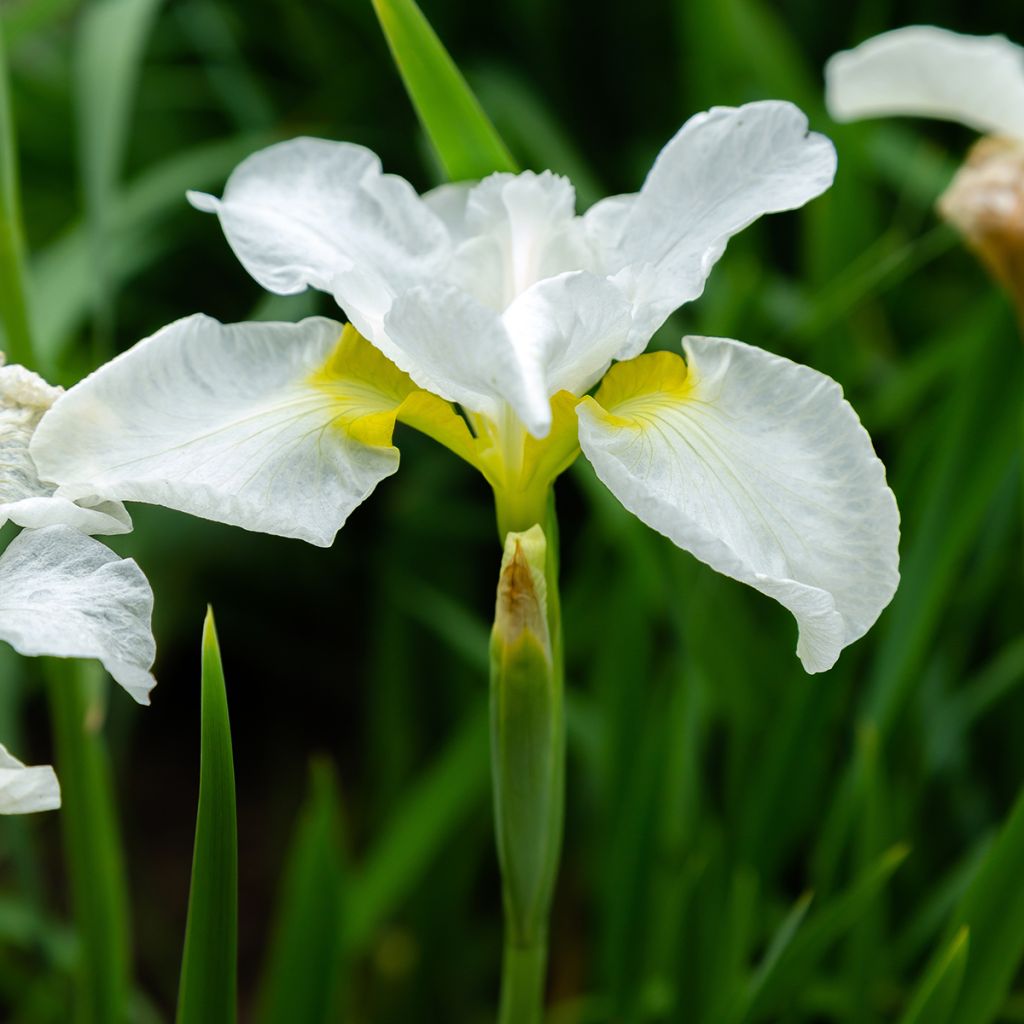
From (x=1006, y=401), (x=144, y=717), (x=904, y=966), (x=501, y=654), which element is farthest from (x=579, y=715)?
(x=144, y=717)

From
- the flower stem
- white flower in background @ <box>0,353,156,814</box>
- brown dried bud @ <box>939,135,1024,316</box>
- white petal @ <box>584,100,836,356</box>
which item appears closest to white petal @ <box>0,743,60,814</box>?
white flower in background @ <box>0,353,156,814</box>

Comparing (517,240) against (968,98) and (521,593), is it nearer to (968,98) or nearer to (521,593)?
(521,593)

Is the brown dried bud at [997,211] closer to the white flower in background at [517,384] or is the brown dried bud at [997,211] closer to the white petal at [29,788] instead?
the white flower in background at [517,384]

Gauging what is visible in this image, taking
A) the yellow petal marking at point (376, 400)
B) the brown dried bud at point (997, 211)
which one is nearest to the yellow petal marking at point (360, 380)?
the yellow petal marking at point (376, 400)

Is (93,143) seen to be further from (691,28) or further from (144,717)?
(144,717)

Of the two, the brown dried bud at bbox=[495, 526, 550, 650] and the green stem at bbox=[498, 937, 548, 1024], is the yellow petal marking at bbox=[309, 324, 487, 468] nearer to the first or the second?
the brown dried bud at bbox=[495, 526, 550, 650]

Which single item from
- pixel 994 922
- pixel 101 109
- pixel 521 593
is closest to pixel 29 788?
pixel 521 593

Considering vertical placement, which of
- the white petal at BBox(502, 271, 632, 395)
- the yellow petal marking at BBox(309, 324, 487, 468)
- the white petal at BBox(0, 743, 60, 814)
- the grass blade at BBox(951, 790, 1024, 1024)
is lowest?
the grass blade at BBox(951, 790, 1024, 1024)
